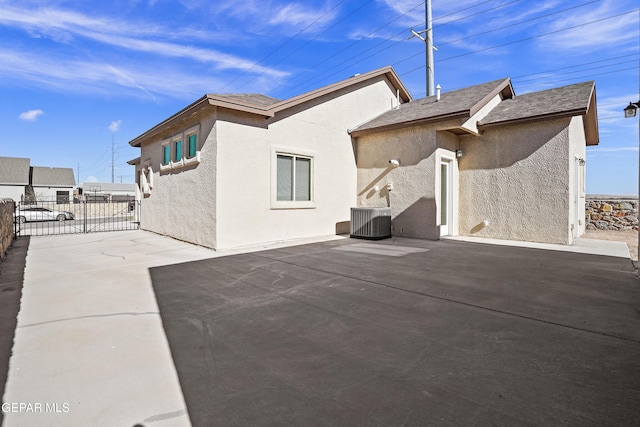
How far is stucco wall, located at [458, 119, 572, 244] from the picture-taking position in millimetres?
8672

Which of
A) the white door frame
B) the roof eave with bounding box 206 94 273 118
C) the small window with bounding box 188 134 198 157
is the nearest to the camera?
the roof eave with bounding box 206 94 273 118

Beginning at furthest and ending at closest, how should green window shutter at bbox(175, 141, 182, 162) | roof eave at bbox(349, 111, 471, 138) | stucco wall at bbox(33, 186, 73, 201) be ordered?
stucco wall at bbox(33, 186, 73, 201)
green window shutter at bbox(175, 141, 182, 162)
roof eave at bbox(349, 111, 471, 138)

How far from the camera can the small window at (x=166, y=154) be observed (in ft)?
36.4

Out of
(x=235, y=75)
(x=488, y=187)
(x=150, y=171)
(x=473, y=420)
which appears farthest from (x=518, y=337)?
(x=235, y=75)

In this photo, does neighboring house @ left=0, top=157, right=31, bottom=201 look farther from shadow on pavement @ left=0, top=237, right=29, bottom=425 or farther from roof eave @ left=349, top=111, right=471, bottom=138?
roof eave @ left=349, top=111, right=471, bottom=138

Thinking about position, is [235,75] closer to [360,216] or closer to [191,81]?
[191,81]

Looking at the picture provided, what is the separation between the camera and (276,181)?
931cm

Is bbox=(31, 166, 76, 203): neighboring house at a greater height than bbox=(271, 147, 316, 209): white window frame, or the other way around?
bbox=(31, 166, 76, 203): neighboring house

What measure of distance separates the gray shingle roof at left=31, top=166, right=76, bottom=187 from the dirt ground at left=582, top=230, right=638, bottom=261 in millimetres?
47119

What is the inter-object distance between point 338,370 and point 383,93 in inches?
499

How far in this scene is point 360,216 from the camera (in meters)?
10.2

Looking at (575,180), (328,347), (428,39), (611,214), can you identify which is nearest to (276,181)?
(328,347)

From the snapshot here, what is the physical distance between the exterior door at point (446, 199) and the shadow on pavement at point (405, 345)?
4794 mm

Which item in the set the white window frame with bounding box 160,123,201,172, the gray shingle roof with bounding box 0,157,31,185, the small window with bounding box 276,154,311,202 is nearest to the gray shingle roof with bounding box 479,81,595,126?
the small window with bounding box 276,154,311,202
